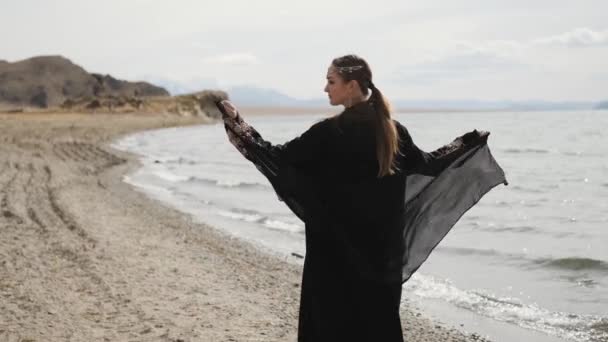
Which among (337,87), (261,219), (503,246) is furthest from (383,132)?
(261,219)

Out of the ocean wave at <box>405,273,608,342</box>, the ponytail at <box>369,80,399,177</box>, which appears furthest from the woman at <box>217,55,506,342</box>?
the ocean wave at <box>405,273,608,342</box>

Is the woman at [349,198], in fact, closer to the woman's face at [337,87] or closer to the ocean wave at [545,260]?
the woman's face at [337,87]

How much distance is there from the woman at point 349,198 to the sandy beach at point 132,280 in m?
2.18

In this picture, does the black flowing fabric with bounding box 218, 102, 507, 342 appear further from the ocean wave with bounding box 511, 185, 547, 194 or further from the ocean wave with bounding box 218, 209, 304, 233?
the ocean wave with bounding box 511, 185, 547, 194

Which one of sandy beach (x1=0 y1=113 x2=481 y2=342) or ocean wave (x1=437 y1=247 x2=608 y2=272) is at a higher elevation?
sandy beach (x1=0 y1=113 x2=481 y2=342)

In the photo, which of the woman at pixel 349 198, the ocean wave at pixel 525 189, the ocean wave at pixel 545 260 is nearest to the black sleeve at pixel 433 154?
the woman at pixel 349 198

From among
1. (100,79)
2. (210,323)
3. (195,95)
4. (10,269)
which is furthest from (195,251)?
(100,79)

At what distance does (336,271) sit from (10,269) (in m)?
5.08

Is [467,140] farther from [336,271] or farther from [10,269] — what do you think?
[10,269]

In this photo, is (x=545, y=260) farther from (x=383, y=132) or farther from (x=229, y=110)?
(x=229, y=110)

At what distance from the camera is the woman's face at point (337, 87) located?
357 cm

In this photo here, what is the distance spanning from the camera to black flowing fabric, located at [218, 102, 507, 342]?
3578mm

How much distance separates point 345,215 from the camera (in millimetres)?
3678

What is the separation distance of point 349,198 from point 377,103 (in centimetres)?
52
